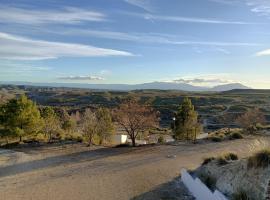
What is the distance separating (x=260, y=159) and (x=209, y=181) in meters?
3.17

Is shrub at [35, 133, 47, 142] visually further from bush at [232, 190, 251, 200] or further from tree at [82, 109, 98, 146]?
bush at [232, 190, 251, 200]

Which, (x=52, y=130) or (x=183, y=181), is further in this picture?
(x=52, y=130)

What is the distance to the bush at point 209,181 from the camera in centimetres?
1447

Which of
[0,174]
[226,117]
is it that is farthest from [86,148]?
[226,117]

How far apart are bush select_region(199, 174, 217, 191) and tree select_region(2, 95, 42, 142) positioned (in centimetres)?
2117

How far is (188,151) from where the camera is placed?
27.1 metres

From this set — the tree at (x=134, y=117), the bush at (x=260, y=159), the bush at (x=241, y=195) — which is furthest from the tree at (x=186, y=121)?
the bush at (x=241, y=195)

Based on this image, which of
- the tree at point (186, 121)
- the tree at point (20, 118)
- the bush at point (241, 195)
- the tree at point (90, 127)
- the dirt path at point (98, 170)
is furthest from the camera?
the tree at point (186, 121)

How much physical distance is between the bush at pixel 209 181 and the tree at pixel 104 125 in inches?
779

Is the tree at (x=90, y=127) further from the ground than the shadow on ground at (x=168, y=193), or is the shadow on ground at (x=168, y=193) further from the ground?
the tree at (x=90, y=127)

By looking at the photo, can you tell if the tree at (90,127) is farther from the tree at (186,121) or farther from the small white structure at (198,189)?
the small white structure at (198,189)

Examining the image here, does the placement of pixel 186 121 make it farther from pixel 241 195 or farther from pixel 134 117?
pixel 241 195

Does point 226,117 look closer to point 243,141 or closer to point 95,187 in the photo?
point 243,141

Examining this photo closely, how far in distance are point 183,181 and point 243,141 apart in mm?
14488
